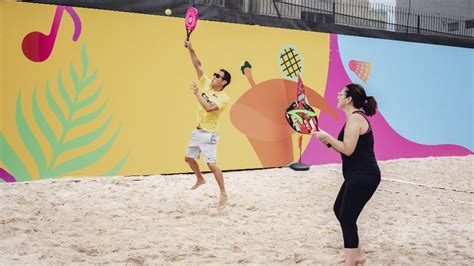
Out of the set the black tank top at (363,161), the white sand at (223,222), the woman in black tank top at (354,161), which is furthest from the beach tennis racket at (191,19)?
the black tank top at (363,161)

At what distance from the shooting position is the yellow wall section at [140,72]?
237 inches

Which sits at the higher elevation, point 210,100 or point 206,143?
point 210,100

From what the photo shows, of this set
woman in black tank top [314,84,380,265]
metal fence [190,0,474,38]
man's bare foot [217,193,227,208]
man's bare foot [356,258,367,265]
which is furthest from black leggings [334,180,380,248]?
metal fence [190,0,474,38]

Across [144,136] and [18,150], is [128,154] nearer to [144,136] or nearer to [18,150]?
[144,136]

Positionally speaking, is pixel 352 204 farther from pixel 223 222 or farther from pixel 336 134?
pixel 336 134

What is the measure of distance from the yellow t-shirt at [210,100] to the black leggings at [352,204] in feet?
7.69

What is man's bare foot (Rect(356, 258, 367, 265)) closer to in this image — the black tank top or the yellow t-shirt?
the black tank top

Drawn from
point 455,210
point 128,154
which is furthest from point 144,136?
point 455,210

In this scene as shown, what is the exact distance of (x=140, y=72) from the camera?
679cm

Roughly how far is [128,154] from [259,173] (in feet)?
6.81

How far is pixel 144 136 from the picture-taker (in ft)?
22.5

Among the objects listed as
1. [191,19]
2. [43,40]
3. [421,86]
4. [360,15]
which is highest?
[360,15]

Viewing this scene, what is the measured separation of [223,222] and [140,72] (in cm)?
309

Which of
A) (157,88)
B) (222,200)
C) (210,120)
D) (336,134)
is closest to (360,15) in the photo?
(336,134)
